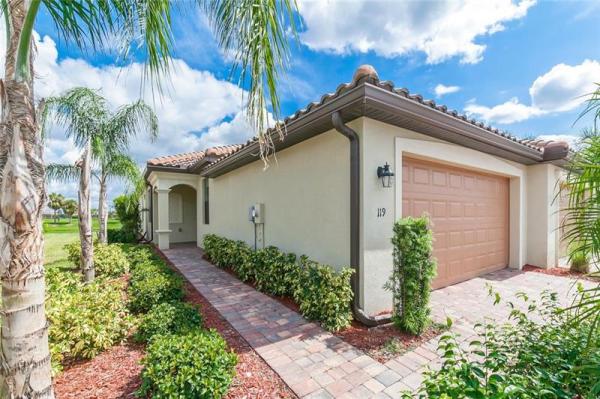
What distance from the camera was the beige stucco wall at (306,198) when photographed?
5.09 m

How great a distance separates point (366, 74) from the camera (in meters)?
3.85

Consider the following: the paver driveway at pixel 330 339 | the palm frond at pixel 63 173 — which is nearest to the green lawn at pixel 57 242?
the palm frond at pixel 63 173

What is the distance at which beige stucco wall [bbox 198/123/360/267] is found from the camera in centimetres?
509

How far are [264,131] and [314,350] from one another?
309 cm

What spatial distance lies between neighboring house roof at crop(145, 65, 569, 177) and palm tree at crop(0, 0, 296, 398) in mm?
1321

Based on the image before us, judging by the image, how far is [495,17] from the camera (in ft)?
17.4

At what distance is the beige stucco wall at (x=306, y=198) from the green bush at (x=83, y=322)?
3.32 meters

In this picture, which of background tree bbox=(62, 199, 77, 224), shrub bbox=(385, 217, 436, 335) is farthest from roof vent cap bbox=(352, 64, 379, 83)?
background tree bbox=(62, 199, 77, 224)

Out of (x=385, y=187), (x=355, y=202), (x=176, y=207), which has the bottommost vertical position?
(x=176, y=207)

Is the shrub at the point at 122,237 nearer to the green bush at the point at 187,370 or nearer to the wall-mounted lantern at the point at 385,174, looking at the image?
the green bush at the point at 187,370

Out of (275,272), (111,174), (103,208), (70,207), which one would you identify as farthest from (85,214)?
(70,207)

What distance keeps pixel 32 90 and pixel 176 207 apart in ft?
50.0

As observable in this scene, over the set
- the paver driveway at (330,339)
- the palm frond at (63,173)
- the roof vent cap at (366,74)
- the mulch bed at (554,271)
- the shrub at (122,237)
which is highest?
the roof vent cap at (366,74)

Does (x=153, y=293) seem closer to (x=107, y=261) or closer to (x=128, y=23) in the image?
(x=107, y=261)
